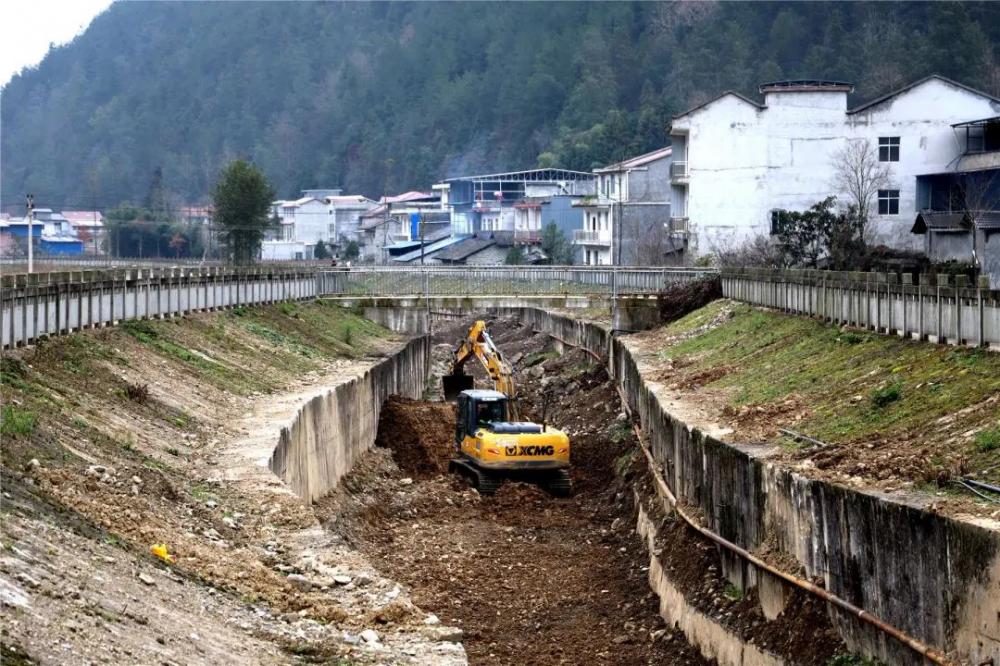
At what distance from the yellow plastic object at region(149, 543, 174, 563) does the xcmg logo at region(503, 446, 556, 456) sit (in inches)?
832

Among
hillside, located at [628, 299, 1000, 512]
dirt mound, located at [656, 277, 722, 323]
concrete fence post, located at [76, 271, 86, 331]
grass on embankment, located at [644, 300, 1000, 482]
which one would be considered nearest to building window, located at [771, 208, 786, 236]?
dirt mound, located at [656, 277, 722, 323]

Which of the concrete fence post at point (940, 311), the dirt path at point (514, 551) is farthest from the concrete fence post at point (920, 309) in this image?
the dirt path at point (514, 551)

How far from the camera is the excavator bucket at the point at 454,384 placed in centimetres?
5934

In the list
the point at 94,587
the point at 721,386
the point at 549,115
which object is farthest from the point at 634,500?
the point at 549,115

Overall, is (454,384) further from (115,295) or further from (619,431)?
(115,295)

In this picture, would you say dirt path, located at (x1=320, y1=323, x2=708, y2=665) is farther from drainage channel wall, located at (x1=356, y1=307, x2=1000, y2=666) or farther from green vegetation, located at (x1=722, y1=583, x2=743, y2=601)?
drainage channel wall, located at (x1=356, y1=307, x2=1000, y2=666)

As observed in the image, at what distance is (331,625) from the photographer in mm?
18891

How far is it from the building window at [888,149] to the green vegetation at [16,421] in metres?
61.5

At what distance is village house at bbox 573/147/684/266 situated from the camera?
326 ft

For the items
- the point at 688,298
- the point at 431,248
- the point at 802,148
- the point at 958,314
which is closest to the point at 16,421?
the point at 958,314

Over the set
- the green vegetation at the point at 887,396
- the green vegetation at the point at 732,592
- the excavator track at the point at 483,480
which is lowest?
the excavator track at the point at 483,480

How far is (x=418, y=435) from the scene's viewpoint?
167ft

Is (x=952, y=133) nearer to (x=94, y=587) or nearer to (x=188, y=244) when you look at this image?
(x=94, y=587)

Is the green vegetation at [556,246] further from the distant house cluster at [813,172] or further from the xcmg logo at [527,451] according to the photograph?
the xcmg logo at [527,451]
